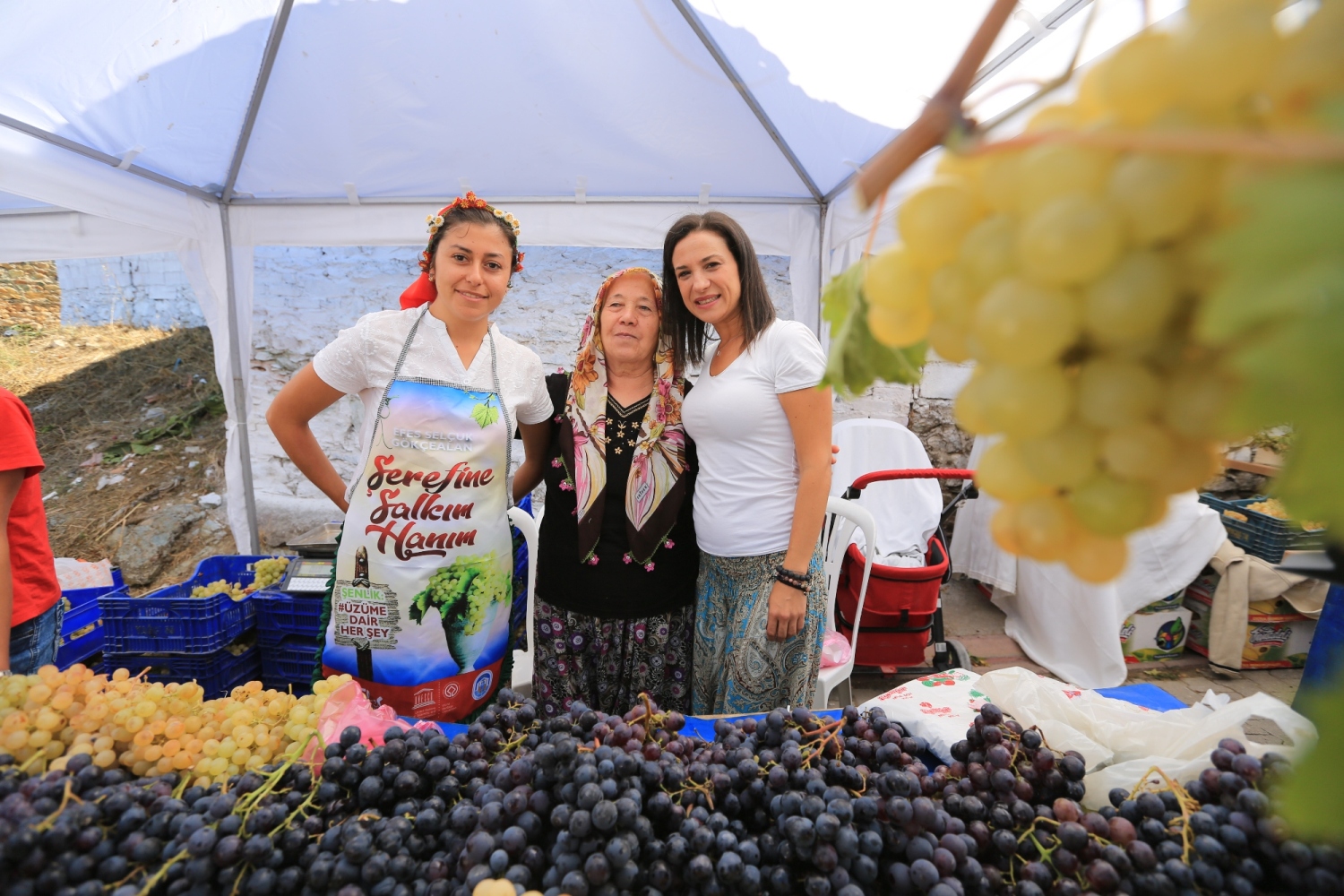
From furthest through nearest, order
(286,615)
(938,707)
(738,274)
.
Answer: (286,615) → (738,274) → (938,707)

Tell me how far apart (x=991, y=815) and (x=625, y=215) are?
137 inches

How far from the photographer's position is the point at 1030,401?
311mm

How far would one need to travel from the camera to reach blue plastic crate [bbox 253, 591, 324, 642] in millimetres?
2818

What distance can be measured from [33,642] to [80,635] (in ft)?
4.22

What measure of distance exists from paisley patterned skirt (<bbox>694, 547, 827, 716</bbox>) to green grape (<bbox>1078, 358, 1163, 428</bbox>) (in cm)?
157

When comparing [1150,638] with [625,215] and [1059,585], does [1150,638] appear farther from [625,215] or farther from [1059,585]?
[625,215]

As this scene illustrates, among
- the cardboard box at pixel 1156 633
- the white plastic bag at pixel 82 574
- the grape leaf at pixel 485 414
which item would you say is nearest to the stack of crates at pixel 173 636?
the white plastic bag at pixel 82 574

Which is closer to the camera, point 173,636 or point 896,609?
point 173,636

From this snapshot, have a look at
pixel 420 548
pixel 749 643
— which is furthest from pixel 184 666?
pixel 749 643

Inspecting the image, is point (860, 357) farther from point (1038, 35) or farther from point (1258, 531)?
point (1258, 531)

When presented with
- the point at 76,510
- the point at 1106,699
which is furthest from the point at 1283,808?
the point at 76,510

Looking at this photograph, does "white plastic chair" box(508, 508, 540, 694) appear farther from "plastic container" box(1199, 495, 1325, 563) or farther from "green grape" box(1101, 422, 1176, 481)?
"plastic container" box(1199, 495, 1325, 563)

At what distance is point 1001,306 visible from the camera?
0.29 metres

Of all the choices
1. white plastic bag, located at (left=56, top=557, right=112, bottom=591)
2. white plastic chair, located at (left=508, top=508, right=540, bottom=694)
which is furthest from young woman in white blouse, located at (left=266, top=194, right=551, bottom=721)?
white plastic bag, located at (left=56, top=557, right=112, bottom=591)
